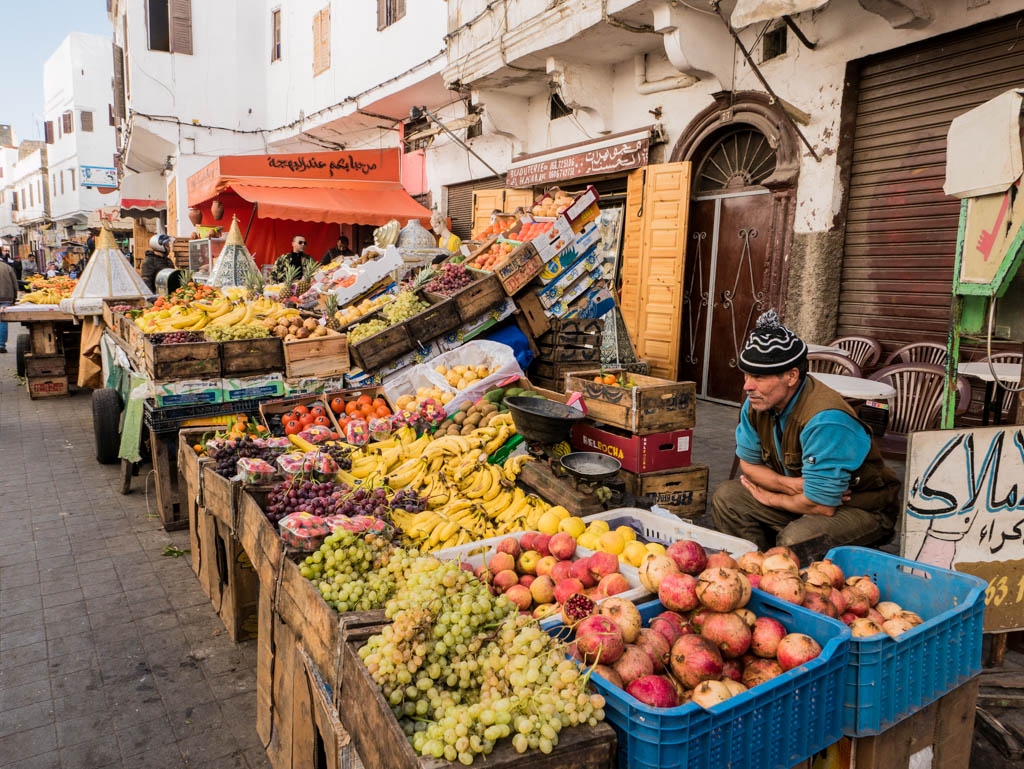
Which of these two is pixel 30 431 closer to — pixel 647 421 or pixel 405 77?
pixel 647 421

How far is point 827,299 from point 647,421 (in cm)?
400

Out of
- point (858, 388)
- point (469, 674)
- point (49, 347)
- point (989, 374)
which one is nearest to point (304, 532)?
point (469, 674)

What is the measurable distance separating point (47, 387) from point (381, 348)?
24.0 feet

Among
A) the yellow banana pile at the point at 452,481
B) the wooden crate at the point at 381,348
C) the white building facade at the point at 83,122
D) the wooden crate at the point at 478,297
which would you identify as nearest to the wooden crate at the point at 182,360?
the wooden crate at the point at 381,348

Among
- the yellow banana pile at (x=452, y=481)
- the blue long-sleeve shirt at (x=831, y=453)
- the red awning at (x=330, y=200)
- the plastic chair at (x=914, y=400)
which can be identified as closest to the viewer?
the blue long-sleeve shirt at (x=831, y=453)

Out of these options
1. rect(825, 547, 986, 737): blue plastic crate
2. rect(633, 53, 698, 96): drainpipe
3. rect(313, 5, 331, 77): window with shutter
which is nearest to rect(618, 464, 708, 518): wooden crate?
rect(825, 547, 986, 737): blue plastic crate

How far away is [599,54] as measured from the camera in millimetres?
9484

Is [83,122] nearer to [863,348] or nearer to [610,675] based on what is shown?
[863,348]

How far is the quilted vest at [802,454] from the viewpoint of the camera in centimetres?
318

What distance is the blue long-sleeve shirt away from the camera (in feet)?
10.0

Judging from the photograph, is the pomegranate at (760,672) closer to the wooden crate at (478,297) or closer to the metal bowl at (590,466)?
the metal bowl at (590,466)

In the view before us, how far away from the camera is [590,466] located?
3.86m

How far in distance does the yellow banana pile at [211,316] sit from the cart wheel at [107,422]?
833 mm

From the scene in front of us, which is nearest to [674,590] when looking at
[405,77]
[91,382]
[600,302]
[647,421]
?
[647,421]
